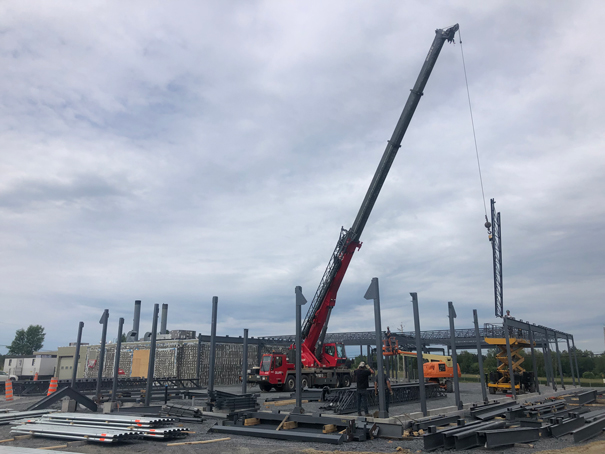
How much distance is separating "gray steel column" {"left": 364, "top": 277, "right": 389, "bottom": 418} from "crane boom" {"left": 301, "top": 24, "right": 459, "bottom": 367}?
9.11m

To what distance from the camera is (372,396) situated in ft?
51.6

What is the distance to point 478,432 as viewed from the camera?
390 inches

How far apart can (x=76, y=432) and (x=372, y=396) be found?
31.6ft

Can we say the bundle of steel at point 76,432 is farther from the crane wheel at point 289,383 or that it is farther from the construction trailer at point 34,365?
the construction trailer at point 34,365

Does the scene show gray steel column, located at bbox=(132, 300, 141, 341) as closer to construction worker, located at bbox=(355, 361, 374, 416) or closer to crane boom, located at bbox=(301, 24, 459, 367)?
crane boom, located at bbox=(301, 24, 459, 367)

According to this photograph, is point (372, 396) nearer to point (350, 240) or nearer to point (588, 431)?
point (588, 431)

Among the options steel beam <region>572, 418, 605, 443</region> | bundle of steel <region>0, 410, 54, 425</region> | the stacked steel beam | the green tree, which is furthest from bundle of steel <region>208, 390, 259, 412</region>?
the green tree

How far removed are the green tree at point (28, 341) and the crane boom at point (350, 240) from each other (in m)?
96.4

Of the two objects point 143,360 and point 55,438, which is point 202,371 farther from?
point 55,438

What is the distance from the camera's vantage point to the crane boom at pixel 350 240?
21.0 metres

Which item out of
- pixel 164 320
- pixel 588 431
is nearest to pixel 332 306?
pixel 588 431

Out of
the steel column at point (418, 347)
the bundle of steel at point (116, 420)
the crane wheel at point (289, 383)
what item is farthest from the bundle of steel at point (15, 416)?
the steel column at point (418, 347)

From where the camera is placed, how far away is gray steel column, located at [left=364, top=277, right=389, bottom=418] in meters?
11.9

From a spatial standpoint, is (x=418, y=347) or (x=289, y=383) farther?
(x=289, y=383)
